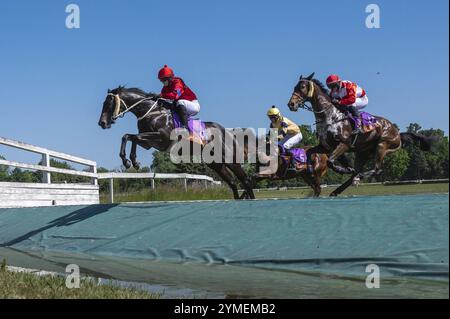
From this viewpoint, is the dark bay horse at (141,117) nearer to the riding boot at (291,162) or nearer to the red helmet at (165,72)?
the red helmet at (165,72)

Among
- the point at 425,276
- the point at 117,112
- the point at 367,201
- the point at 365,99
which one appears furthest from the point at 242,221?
the point at 365,99

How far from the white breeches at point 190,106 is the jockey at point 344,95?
9.67 feet

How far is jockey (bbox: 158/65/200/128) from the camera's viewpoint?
9852 mm

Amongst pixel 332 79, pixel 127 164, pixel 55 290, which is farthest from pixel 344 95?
pixel 55 290

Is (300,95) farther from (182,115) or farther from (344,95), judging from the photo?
(182,115)

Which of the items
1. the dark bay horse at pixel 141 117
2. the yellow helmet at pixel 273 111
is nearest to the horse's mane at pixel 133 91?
the dark bay horse at pixel 141 117

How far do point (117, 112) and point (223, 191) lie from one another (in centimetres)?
809

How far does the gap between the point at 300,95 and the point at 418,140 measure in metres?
3.47

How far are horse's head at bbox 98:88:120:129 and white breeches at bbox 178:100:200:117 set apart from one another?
1.18 metres

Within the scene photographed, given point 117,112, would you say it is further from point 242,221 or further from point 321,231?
point 321,231

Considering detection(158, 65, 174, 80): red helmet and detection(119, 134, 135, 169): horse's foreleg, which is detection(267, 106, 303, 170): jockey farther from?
detection(119, 134, 135, 169): horse's foreleg

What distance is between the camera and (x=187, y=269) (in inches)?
243

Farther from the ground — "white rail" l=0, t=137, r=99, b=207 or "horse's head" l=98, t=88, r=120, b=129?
"horse's head" l=98, t=88, r=120, b=129

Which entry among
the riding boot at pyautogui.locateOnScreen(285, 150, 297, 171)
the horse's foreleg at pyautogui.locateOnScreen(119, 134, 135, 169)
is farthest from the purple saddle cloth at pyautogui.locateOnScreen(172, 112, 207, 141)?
the riding boot at pyautogui.locateOnScreen(285, 150, 297, 171)
